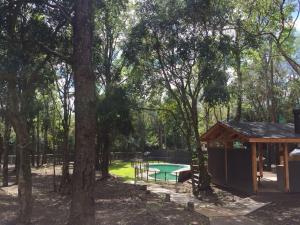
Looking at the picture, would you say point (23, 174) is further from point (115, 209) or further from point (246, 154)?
point (246, 154)

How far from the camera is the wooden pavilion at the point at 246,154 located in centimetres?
1700

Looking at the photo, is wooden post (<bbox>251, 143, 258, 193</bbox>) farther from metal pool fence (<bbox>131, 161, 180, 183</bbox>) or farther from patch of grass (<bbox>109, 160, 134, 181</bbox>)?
patch of grass (<bbox>109, 160, 134, 181</bbox>)

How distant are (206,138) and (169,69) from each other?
5.02m

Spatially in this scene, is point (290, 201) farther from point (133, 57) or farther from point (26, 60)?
point (26, 60)

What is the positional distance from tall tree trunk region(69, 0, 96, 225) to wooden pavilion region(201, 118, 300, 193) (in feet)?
30.1

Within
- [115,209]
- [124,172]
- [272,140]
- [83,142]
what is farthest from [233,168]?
[124,172]

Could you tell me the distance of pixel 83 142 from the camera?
8547 mm

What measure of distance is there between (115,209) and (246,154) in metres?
6.91

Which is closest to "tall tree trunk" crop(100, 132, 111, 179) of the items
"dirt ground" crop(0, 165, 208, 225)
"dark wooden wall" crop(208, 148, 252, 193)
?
"dirt ground" crop(0, 165, 208, 225)

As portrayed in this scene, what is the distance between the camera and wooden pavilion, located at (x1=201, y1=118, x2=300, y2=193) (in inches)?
669

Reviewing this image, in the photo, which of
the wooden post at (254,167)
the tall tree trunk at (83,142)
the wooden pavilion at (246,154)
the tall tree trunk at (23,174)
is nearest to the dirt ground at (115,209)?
the tall tree trunk at (23,174)

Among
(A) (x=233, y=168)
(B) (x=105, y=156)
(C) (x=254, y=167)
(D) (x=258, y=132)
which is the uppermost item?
(D) (x=258, y=132)

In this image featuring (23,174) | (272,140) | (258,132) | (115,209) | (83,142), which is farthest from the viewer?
(258,132)

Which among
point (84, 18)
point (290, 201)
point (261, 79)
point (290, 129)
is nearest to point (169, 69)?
point (290, 129)
